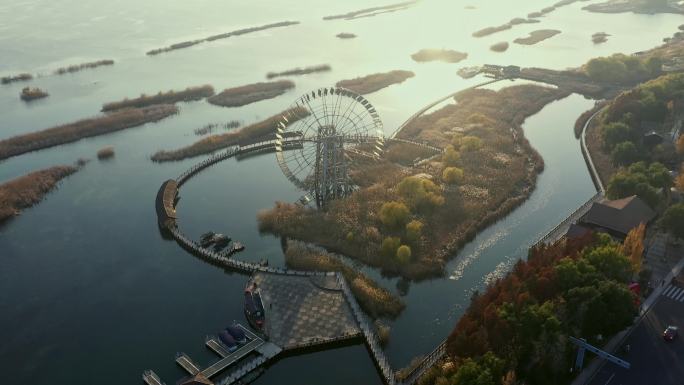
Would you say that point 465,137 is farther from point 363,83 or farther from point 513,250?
point 363,83

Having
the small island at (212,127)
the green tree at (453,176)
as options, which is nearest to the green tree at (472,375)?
the green tree at (453,176)

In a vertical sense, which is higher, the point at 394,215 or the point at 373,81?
the point at 373,81

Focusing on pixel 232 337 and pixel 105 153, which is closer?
pixel 232 337

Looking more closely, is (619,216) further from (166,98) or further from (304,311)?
(166,98)

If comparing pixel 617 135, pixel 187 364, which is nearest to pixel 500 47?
pixel 617 135

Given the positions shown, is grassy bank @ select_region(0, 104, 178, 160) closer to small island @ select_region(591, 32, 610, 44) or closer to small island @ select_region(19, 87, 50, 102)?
small island @ select_region(19, 87, 50, 102)

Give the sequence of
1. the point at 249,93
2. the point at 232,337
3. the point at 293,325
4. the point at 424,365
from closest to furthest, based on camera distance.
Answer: the point at 424,365
the point at 232,337
the point at 293,325
the point at 249,93
